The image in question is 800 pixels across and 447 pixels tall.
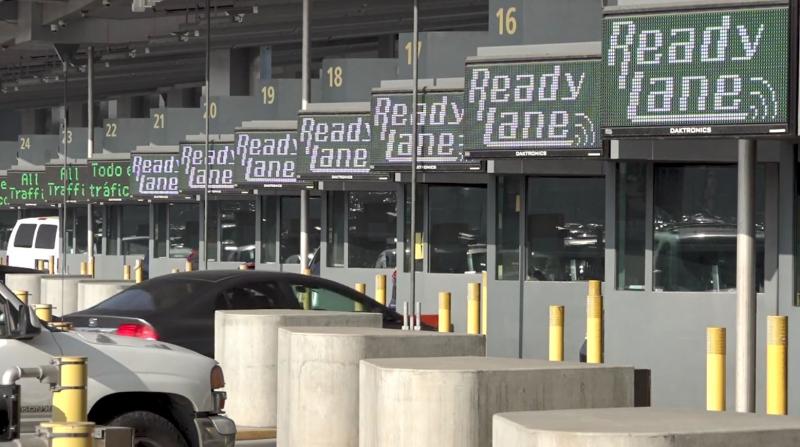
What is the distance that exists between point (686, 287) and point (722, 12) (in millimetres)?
3950

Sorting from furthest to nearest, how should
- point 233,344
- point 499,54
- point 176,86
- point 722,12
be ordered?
point 176,86 < point 499,54 < point 233,344 < point 722,12

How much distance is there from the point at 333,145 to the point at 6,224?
3590cm

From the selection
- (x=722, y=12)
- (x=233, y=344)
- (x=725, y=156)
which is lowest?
(x=233, y=344)

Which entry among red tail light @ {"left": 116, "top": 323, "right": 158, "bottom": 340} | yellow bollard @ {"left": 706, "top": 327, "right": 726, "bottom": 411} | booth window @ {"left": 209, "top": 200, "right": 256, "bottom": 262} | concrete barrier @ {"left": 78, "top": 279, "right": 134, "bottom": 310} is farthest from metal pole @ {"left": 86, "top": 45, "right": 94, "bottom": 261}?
yellow bollard @ {"left": 706, "top": 327, "right": 726, "bottom": 411}

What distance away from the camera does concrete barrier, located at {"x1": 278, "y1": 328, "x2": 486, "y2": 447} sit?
1405cm

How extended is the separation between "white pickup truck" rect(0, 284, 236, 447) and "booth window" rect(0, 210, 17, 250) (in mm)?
51682

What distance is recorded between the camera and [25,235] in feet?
165

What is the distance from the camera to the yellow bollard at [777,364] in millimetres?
15742

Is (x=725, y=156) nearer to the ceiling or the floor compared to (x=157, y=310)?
nearer to the ceiling

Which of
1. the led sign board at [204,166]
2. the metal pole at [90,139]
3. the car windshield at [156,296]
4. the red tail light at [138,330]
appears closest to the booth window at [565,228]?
the car windshield at [156,296]

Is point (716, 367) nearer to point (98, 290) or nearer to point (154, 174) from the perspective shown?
point (98, 290)

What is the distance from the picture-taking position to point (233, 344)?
1759cm

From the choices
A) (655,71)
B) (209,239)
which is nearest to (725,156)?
(655,71)

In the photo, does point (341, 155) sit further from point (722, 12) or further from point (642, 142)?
point (722, 12)
